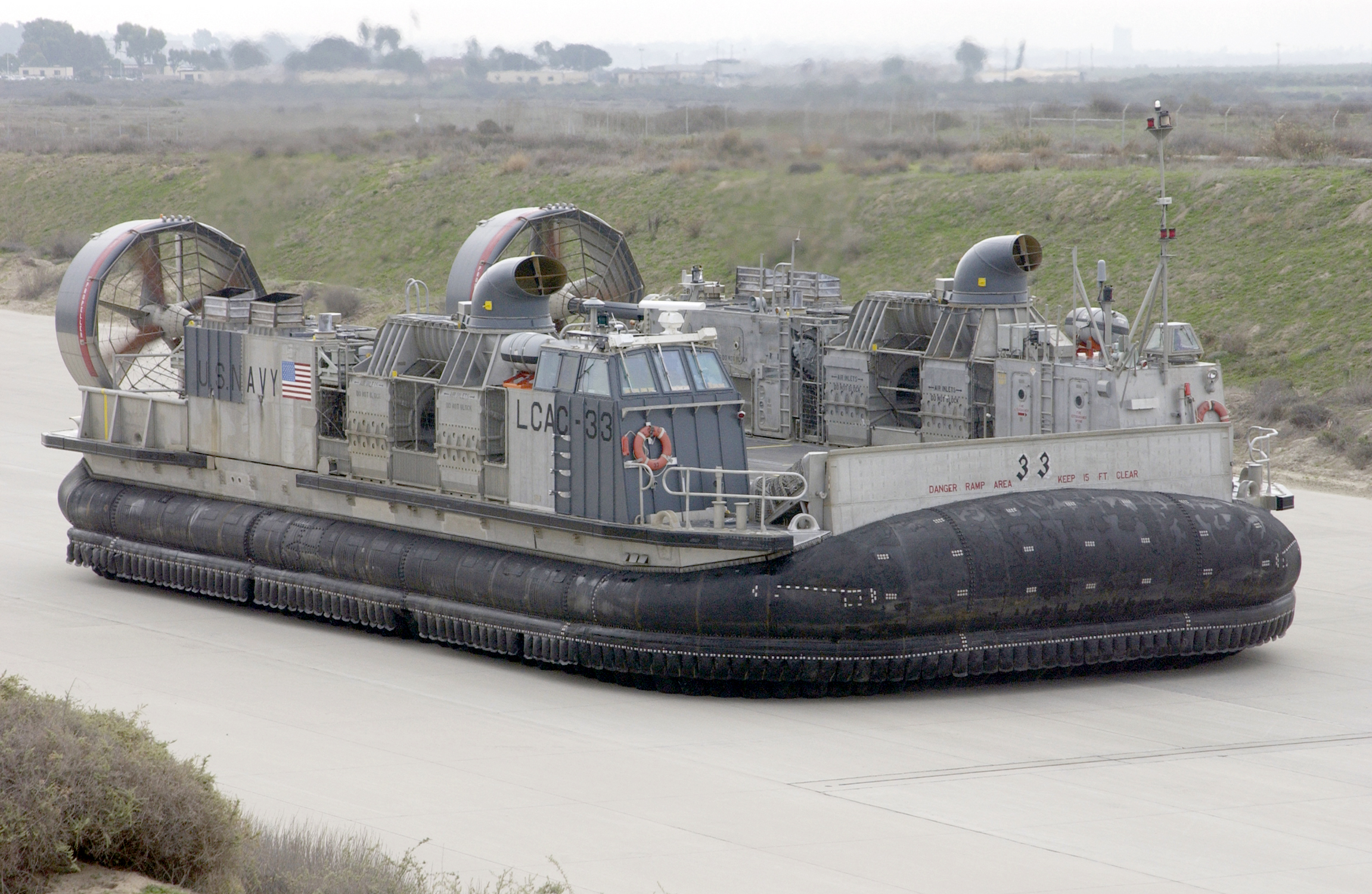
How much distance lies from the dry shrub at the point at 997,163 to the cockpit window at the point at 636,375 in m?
21.0

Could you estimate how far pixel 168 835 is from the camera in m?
7.00

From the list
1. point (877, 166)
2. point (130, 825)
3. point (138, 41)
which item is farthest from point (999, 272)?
point (138, 41)

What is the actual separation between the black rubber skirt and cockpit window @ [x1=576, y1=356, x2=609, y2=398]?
4.07 ft

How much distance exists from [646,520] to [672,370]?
1162 mm

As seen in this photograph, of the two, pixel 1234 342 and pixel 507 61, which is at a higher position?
pixel 507 61

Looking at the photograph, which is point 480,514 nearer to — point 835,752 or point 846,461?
point 846,461

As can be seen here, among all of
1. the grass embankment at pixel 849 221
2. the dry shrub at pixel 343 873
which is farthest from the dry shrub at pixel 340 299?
the dry shrub at pixel 343 873

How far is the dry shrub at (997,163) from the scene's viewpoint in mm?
32125

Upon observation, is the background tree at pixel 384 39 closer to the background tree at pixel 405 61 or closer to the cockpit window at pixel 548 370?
the background tree at pixel 405 61

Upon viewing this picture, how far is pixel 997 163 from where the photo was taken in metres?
32.2

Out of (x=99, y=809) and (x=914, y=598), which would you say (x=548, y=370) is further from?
(x=99, y=809)

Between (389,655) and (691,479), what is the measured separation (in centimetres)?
271

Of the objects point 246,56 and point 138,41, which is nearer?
point 246,56

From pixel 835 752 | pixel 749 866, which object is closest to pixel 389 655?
pixel 835 752
